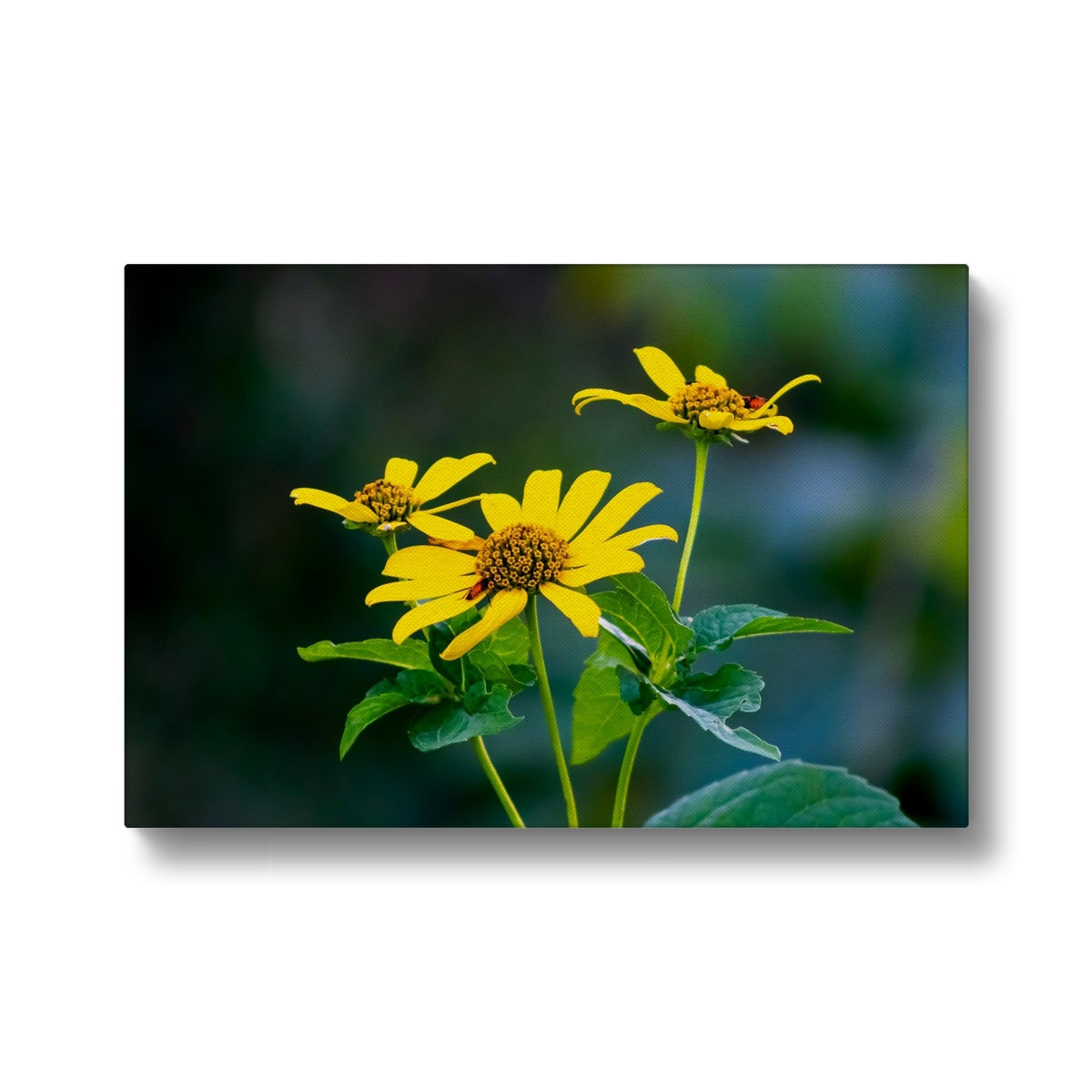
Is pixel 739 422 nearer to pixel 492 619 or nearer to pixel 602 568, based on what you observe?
pixel 602 568

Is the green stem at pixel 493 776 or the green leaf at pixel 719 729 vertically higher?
the green leaf at pixel 719 729

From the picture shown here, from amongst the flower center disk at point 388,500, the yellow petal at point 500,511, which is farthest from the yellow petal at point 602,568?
the flower center disk at point 388,500

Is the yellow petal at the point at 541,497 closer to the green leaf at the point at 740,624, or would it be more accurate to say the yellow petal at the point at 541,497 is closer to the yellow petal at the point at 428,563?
the yellow petal at the point at 428,563

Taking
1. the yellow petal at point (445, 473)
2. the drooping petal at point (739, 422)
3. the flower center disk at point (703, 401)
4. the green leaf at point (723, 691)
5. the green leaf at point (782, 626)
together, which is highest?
the flower center disk at point (703, 401)
